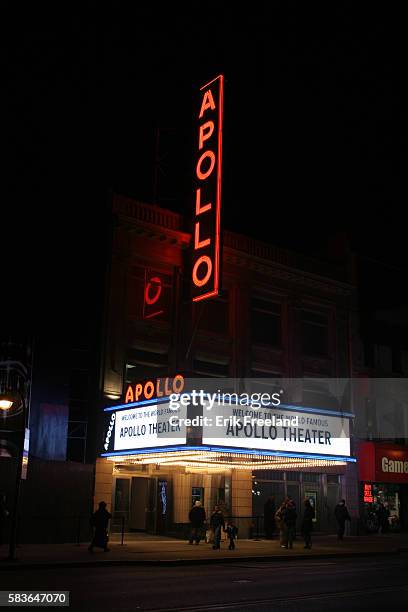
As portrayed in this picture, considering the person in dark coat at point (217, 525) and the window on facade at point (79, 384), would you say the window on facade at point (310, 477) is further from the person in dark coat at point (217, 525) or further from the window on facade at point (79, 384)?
the window on facade at point (79, 384)

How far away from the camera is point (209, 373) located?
30266 mm

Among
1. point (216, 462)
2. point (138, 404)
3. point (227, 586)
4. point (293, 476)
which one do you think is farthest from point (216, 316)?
point (227, 586)

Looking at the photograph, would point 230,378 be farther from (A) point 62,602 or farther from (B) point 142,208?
(A) point 62,602

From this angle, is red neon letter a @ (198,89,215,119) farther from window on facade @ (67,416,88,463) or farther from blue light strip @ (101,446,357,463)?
blue light strip @ (101,446,357,463)

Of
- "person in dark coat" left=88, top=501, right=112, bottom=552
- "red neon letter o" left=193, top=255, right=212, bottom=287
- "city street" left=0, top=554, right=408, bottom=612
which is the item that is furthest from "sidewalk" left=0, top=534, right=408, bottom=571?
"red neon letter o" left=193, top=255, right=212, bottom=287

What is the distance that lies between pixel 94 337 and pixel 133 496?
6.74 metres

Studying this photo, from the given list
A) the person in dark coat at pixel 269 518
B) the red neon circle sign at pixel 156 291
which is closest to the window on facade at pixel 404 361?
the person in dark coat at pixel 269 518

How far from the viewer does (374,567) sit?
18.6m

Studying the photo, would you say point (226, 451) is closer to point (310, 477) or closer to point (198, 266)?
point (198, 266)

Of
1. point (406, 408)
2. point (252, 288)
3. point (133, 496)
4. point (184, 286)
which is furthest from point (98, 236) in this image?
point (406, 408)

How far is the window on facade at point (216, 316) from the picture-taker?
30438mm

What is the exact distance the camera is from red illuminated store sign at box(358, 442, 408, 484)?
108ft

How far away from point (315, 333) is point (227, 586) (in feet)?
72.4

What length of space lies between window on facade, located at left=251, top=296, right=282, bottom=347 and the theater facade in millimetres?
58
